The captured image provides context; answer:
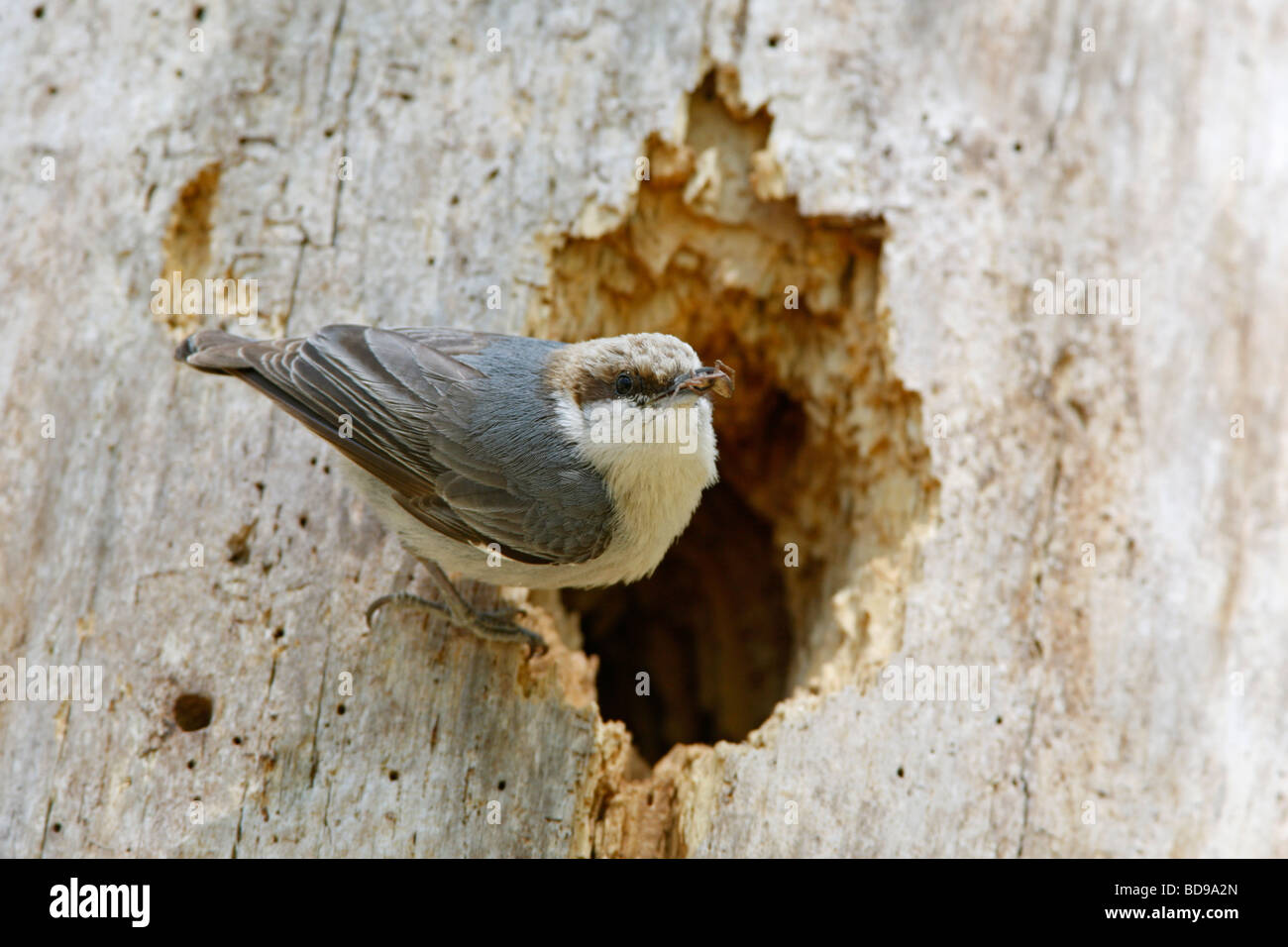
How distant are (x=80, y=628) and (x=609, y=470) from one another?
1.76 meters

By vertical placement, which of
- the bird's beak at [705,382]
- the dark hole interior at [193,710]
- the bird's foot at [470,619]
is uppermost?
the bird's beak at [705,382]

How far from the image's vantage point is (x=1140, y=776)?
3816 millimetres

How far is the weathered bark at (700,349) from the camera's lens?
12.1 ft

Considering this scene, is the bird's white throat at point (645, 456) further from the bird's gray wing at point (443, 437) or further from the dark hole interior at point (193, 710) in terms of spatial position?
the dark hole interior at point (193, 710)

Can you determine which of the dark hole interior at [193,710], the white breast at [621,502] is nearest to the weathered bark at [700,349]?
the dark hole interior at [193,710]

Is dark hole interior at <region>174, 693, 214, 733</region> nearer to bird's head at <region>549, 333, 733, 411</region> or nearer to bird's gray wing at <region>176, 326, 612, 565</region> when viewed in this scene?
bird's gray wing at <region>176, 326, 612, 565</region>

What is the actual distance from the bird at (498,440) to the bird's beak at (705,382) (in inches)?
5.4

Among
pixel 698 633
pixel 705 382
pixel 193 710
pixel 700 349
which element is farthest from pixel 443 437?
pixel 698 633

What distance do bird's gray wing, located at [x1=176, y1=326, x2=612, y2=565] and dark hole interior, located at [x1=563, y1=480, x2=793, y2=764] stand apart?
2068mm

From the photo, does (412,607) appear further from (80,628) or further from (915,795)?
(915,795)

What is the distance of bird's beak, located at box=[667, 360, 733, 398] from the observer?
336 cm

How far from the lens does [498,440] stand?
3.70m

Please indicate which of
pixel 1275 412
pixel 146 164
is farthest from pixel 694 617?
pixel 146 164

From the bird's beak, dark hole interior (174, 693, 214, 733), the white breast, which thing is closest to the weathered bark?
dark hole interior (174, 693, 214, 733)
